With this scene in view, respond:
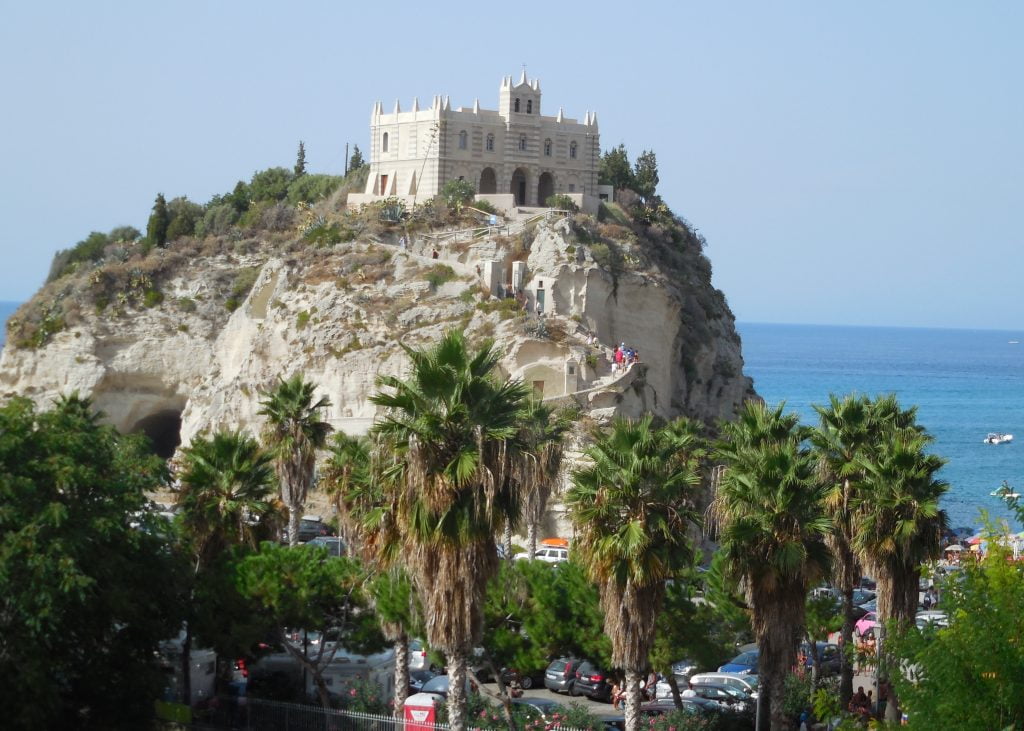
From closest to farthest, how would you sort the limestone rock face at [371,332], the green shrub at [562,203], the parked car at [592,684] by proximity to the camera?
the parked car at [592,684] → the limestone rock face at [371,332] → the green shrub at [562,203]

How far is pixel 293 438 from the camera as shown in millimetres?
40969

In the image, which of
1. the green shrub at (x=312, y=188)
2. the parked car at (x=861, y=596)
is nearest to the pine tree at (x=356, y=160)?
the green shrub at (x=312, y=188)

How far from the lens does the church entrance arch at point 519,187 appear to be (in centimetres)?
8019

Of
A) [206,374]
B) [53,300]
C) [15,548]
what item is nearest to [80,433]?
[15,548]

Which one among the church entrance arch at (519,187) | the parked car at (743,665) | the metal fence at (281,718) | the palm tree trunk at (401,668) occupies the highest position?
the church entrance arch at (519,187)

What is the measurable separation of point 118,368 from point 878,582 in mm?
51111

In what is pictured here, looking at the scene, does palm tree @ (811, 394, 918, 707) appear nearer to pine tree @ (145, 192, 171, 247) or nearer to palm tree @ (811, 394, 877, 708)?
palm tree @ (811, 394, 877, 708)

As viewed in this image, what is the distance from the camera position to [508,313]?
66938mm

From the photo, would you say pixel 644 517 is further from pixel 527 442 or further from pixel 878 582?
pixel 878 582

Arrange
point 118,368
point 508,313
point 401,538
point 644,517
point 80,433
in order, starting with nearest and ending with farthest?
point 401,538
point 644,517
point 80,433
point 508,313
point 118,368

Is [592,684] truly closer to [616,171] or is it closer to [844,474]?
[844,474]

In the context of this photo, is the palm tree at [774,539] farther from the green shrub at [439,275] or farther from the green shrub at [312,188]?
the green shrub at [312,188]

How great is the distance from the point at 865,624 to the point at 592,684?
11069 mm

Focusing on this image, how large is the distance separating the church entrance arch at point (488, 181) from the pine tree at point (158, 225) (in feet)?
60.1
